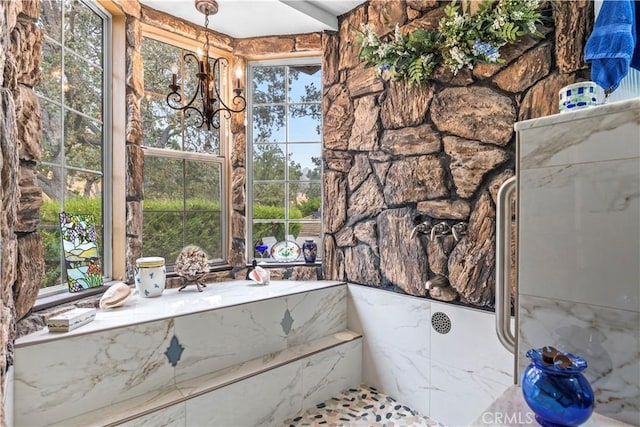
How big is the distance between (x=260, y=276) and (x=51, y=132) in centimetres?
152

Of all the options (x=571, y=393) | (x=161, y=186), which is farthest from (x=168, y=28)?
(x=571, y=393)

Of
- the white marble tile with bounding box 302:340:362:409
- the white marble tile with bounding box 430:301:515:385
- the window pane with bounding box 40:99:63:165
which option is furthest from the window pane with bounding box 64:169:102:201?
the white marble tile with bounding box 430:301:515:385

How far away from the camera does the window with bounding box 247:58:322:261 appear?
2.67 meters

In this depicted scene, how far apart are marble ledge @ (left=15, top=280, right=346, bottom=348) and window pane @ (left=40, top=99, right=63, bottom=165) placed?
879mm

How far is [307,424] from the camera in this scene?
6.29 ft

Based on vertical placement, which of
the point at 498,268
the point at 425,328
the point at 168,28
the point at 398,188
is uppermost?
the point at 168,28

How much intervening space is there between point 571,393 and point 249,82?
2741 mm

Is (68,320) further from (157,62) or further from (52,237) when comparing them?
(157,62)

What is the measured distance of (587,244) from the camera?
84cm

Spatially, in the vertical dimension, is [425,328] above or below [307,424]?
above

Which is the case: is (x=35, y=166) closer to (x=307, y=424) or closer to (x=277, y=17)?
(x=277, y=17)

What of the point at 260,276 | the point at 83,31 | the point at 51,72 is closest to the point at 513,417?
the point at 260,276

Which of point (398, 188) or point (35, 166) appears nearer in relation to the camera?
point (35, 166)

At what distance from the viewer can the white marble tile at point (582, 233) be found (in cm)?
78
